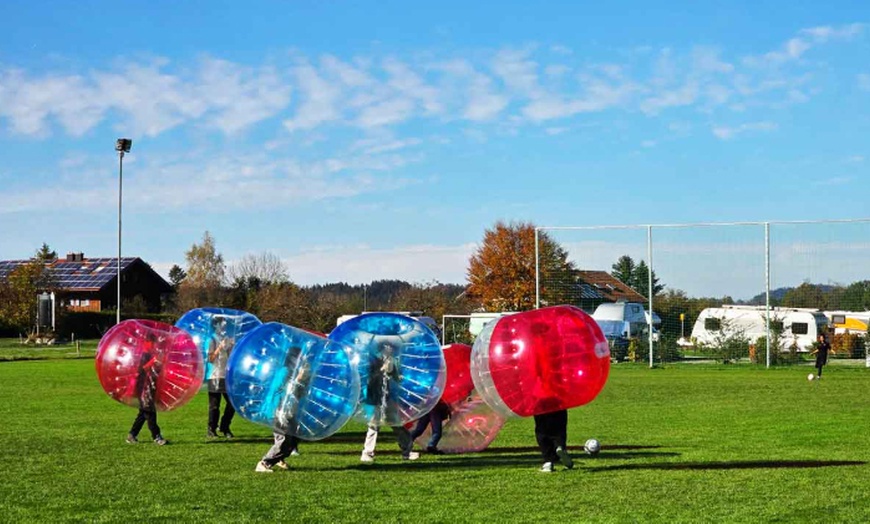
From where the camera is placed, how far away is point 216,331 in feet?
54.1

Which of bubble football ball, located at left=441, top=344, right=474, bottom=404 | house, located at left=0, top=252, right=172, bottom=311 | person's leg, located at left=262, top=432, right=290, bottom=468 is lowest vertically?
person's leg, located at left=262, top=432, right=290, bottom=468

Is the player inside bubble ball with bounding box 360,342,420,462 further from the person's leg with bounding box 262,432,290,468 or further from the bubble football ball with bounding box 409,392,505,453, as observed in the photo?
the bubble football ball with bounding box 409,392,505,453

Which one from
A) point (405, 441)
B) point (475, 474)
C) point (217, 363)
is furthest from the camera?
point (217, 363)

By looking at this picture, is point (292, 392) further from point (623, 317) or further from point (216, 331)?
point (623, 317)

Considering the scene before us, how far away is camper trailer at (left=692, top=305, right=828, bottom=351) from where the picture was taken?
39.4 metres

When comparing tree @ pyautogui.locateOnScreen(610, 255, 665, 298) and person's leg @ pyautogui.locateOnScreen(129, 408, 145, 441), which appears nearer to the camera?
person's leg @ pyautogui.locateOnScreen(129, 408, 145, 441)

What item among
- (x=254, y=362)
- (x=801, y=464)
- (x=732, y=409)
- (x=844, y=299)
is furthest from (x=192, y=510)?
(x=844, y=299)

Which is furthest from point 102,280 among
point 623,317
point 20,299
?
point 623,317

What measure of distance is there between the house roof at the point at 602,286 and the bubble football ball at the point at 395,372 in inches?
1247

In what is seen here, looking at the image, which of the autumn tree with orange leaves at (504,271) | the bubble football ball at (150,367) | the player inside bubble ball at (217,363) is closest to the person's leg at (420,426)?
the player inside bubble ball at (217,363)

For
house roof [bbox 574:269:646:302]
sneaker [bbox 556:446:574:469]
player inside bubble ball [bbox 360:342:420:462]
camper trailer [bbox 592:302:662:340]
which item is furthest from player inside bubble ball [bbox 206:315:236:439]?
camper trailer [bbox 592:302:662:340]

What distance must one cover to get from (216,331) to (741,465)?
8339 mm

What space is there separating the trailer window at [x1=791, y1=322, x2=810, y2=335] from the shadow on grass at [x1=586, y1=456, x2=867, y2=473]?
2901cm

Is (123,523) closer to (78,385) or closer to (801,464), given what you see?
(801,464)
